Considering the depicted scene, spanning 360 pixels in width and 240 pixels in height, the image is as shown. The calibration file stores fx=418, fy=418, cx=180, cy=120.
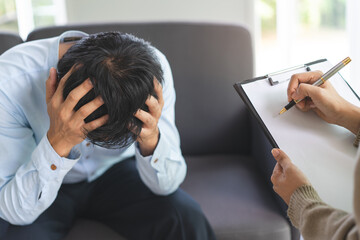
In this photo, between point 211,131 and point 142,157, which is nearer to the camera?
point 142,157

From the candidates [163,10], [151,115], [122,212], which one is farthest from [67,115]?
[163,10]

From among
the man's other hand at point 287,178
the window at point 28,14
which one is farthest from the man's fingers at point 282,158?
the window at point 28,14

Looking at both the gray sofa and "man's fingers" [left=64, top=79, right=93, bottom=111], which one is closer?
"man's fingers" [left=64, top=79, right=93, bottom=111]

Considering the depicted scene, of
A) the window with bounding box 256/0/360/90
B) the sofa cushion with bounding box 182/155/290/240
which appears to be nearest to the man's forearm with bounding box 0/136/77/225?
the sofa cushion with bounding box 182/155/290/240

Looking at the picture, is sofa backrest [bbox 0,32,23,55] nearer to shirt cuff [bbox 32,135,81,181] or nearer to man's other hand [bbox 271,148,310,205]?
shirt cuff [bbox 32,135,81,181]

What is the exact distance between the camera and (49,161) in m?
0.93

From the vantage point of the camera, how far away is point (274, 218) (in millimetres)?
1078

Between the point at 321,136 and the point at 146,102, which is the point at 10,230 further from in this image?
the point at 321,136

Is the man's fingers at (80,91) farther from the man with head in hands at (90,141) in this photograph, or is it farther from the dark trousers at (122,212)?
the dark trousers at (122,212)

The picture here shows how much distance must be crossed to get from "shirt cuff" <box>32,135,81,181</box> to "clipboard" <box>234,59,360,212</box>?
1.37 feet

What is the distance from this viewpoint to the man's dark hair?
795 millimetres

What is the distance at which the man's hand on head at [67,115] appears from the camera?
2.66 ft

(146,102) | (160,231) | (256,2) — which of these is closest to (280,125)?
(146,102)

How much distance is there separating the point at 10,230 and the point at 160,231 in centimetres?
35
